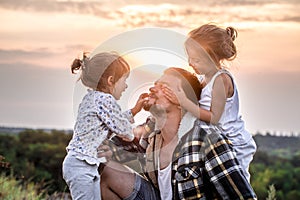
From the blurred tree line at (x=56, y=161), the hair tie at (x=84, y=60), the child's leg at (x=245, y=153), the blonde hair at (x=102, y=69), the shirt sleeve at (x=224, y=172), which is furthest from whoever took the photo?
the blurred tree line at (x=56, y=161)

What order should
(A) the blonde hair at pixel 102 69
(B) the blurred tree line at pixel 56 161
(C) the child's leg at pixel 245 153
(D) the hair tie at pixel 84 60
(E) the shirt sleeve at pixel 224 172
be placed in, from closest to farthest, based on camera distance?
Answer: (E) the shirt sleeve at pixel 224 172, (C) the child's leg at pixel 245 153, (A) the blonde hair at pixel 102 69, (D) the hair tie at pixel 84 60, (B) the blurred tree line at pixel 56 161

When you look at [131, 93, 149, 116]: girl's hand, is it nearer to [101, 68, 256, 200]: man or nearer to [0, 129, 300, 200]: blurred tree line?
[101, 68, 256, 200]: man

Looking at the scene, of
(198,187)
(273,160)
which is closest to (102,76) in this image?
(198,187)

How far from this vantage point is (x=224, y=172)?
4.36 meters

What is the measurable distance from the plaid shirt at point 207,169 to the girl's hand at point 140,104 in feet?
1.22

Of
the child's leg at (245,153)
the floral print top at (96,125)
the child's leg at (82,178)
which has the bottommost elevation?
the child's leg at (82,178)

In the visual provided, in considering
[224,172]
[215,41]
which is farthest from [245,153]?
[215,41]

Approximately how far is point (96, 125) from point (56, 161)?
9659 millimetres

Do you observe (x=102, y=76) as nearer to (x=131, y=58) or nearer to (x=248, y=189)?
(x=131, y=58)

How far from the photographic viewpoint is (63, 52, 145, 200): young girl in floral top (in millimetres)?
4559

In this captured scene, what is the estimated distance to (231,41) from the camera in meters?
4.65

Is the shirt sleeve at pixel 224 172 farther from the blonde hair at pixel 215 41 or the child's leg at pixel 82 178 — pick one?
the child's leg at pixel 82 178

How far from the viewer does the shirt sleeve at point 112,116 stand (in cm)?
457

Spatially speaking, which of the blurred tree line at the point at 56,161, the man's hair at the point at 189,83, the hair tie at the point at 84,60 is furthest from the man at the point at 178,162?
the blurred tree line at the point at 56,161
